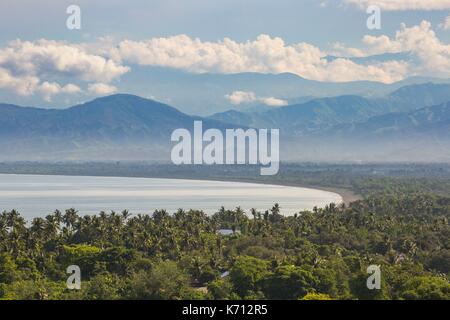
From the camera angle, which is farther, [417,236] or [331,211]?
[331,211]

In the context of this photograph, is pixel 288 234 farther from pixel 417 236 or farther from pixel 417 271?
pixel 417 271

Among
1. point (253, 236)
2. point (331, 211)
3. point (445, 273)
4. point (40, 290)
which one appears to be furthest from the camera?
point (331, 211)

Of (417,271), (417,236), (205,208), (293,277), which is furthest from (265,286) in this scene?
(205,208)
